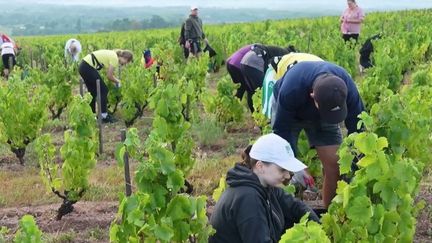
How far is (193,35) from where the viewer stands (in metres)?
13.7

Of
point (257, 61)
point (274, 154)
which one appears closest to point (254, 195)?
point (274, 154)

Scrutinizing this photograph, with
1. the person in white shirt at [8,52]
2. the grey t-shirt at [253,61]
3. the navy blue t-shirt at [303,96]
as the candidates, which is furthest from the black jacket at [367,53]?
Answer: the navy blue t-shirt at [303,96]

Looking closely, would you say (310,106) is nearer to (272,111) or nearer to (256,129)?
(272,111)

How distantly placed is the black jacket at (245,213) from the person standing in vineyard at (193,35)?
32.6 ft

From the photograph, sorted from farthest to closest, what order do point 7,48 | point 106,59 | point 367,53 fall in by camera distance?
1. point 7,48
2. point 367,53
3. point 106,59

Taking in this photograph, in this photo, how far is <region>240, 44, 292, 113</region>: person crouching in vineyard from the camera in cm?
718

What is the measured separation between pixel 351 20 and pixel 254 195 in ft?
33.3

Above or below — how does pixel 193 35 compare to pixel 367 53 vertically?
above

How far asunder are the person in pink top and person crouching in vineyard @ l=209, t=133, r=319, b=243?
9436 mm

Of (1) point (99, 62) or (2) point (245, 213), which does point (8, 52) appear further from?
(2) point (245, 213)

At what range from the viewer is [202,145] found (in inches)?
340

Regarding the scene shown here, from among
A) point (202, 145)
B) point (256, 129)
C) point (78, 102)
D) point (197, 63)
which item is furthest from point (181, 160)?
point (197, 63)

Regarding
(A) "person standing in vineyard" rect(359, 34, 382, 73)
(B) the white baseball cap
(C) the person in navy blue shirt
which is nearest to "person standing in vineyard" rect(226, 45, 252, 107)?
(C) the person in navy blue shirt

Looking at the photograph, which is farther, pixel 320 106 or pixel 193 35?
pixel 193 35
